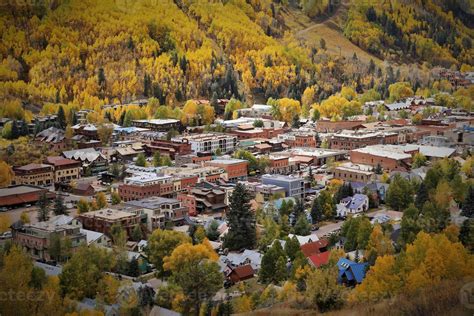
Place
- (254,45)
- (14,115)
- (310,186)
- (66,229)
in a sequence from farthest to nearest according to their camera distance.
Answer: (254,45), (14,115), (310,186), (66,229)

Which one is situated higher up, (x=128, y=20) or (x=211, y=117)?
(x=128, y=20)

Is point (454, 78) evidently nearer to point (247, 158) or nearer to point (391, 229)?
point (247, 158)

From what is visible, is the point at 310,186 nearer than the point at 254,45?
Yes

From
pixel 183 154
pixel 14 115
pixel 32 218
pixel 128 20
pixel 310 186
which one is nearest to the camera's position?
pixel 32 218

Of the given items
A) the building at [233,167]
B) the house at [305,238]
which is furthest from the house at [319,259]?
the building at [233,167]

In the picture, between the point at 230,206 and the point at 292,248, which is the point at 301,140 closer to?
the point at 230,206

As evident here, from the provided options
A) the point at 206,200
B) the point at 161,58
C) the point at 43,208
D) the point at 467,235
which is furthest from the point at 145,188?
the point at 161,58

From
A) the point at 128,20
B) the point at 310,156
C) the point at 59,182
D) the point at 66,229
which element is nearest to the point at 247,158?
the point at 310,156
